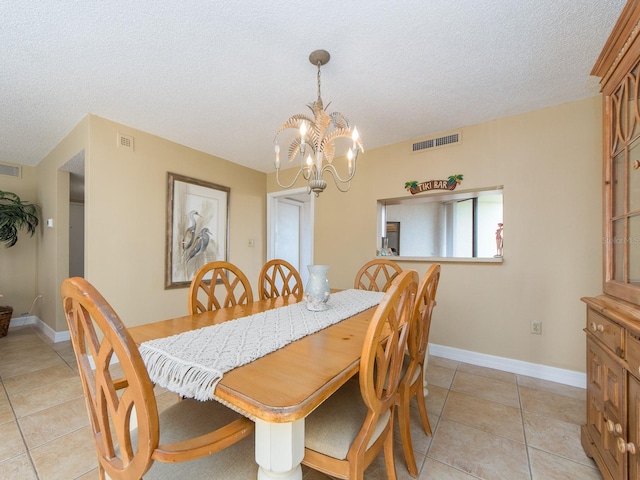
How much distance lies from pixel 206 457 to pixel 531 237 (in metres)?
2.72

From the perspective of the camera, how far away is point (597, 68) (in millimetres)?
1443

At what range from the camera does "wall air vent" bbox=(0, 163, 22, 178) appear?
3.58 metres

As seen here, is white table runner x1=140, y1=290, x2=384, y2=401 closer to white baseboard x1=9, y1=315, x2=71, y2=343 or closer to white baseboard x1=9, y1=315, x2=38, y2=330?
white baseboard x1=9, y1=315, x2=71, y2=343

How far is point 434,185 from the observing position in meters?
2.78

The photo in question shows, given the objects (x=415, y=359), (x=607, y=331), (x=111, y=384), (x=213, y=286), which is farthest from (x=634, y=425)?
(x=213, y=286)

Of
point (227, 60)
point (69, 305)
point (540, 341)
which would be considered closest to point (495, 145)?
point (540, 341)

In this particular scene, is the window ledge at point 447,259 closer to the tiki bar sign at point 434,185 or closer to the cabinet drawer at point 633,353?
the tiki bar sign at point 434,185

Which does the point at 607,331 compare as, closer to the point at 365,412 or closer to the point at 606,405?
the point at 606,405

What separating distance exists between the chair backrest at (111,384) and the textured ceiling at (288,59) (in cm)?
148

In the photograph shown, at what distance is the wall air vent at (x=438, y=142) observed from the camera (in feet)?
8.81

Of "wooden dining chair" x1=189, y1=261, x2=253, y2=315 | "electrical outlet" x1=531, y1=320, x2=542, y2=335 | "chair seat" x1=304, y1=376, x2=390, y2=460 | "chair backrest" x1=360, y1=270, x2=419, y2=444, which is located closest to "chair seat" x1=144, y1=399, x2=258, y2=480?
"chair seat" x1=304, y1=376, x2=390, y2=460

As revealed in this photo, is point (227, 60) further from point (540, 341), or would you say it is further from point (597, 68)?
point (540, 341)

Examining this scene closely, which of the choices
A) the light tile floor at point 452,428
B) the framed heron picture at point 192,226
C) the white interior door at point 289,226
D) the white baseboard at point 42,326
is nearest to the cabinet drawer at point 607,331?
the light tile floor at point 452,428

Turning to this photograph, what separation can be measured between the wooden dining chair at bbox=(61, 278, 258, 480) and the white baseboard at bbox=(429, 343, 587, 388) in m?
2.40
